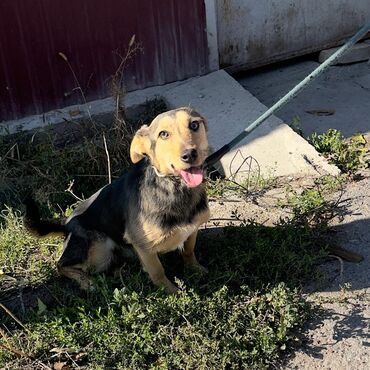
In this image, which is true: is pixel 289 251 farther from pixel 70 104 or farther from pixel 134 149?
pixel 70 104

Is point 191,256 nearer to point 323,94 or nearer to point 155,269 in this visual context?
point 155,269

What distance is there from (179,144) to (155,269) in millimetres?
1012

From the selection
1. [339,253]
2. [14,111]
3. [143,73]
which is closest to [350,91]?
[143,73]

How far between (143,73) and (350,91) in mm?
2471

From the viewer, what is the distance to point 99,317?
3.68 metres

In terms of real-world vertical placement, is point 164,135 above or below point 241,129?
above

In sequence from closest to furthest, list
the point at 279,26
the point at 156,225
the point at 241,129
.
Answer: the point at 156,225 → the point at 241,129 → the point at 279,26

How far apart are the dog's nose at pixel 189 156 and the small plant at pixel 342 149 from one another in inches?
96.1

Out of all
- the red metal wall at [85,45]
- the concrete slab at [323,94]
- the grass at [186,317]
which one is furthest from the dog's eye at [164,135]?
the red metal wall at [85,45]

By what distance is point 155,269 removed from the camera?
3828 mm

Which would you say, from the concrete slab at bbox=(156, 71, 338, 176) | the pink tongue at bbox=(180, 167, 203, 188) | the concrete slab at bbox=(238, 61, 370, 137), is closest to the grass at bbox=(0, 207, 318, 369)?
the pink tongue at bbox=(180, 167, 203, 188)

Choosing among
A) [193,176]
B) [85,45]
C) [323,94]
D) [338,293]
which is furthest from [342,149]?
[85,45]

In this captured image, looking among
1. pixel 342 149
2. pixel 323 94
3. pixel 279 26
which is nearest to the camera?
pixel 342 149

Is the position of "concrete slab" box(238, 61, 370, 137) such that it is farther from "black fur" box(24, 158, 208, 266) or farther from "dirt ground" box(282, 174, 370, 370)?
"black fur" box(24, 158, 208, 266)
